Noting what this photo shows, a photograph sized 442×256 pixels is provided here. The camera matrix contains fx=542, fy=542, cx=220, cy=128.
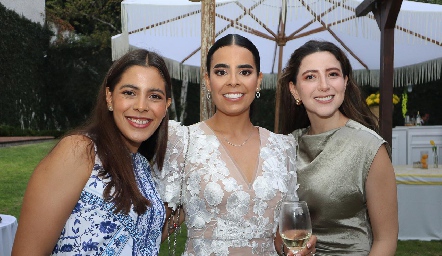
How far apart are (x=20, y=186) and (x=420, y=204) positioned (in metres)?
5.98

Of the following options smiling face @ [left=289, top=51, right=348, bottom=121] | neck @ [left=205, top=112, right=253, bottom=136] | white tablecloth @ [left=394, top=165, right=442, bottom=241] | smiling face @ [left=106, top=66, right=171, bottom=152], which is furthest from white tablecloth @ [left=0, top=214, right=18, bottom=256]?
white tablecloth @ [left=394, top=165, right=442, bottom=241]

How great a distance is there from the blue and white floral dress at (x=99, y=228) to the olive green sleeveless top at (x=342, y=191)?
0.74m

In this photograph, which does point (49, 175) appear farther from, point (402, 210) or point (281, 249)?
point (402, 210)

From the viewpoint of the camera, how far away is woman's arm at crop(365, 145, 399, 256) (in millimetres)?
2197

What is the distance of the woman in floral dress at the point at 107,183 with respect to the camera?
178cm

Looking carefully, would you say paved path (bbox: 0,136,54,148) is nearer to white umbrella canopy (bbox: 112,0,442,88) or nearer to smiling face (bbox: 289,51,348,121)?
white umbrella canopy (bbox: 112,0,442,88)

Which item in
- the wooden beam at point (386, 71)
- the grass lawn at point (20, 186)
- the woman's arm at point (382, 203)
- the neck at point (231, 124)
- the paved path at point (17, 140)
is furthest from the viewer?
the paved path at point (17, 140)

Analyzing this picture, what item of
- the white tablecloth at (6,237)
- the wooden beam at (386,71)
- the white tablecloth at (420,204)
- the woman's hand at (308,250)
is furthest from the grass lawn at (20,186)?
the woman's hand at (308,250)

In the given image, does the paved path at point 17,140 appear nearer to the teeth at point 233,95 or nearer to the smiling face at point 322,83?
the teeth at point 233,95

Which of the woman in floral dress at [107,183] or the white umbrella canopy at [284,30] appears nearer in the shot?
the woman in floral dress at [107,183]

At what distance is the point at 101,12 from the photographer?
19750mm

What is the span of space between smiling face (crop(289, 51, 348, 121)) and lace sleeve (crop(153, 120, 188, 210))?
58 centimetres

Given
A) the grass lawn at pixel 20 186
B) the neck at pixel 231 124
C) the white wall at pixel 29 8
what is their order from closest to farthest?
the neck at pixel 231 124
the grass lawn at pixel 20 186
the white wall at pixel 29 8

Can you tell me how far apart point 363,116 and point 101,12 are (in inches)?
727
